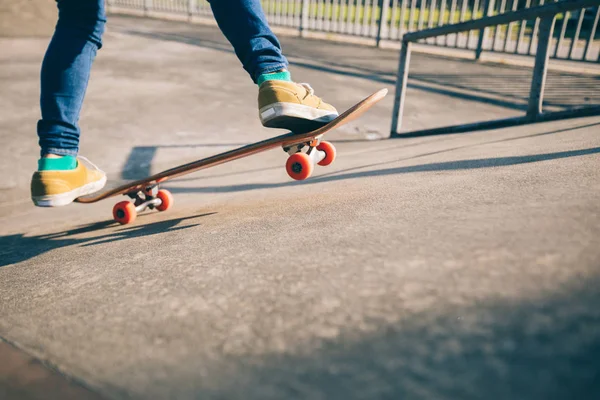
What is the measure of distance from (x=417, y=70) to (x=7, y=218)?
20.5ft

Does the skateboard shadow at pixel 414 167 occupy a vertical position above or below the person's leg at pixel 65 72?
below

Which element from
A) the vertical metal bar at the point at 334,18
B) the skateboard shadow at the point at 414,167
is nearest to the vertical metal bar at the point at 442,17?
the vertical metal bar at the point at 334,18

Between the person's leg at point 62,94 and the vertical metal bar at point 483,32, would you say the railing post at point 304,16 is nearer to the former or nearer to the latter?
the vertical metal bar at point 483,32

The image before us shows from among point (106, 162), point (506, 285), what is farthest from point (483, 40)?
point (506, 285)

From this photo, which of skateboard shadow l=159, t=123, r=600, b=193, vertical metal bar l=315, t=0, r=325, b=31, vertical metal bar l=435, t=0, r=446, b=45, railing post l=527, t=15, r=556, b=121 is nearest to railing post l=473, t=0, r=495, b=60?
vertical metal bar l=435, t=0, r=446, b=45

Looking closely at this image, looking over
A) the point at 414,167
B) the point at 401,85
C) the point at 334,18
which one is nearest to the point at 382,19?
the point at 334,18

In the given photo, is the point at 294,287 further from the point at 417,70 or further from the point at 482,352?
the point at 417,70

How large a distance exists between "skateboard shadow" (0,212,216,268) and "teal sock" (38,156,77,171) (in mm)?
320

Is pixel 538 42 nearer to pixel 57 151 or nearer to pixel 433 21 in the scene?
pixel 57 151

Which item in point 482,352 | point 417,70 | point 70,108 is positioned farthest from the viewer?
point 417,70

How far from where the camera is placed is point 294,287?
970 millimetres

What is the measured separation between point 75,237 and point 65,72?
2.38ft

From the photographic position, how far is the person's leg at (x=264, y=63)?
170cm

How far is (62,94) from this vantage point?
1927 mm
